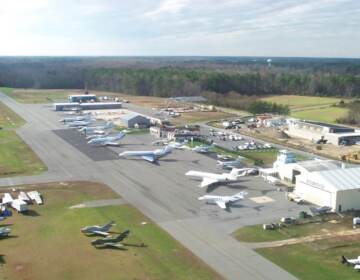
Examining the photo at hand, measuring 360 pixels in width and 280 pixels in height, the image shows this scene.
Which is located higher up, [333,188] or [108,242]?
[333,188]

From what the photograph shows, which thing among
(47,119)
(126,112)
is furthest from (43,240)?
(126,112)

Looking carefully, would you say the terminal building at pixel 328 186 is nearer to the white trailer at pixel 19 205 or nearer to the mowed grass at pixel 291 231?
the mowed grass at pixel 291 231

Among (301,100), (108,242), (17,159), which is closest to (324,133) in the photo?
(17,159)

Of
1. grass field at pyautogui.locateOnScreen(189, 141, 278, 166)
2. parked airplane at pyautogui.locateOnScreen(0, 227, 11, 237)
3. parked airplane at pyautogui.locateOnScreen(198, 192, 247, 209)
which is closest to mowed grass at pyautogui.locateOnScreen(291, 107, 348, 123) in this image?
grass field at pyautogui.locateOnScreen(189, 141, 278, 166)

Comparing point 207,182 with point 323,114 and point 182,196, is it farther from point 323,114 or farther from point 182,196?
point 323,114

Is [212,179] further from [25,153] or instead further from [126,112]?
[126,112]

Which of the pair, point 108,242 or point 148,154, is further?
point 148,154

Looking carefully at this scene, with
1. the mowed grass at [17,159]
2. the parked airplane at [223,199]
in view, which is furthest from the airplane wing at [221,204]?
the mowed grass at [17,159]

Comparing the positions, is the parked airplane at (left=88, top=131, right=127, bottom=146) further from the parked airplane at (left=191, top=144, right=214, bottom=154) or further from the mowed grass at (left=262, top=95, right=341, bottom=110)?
the mowed grass at (left=262, top=95, right=341, bottom=110)
